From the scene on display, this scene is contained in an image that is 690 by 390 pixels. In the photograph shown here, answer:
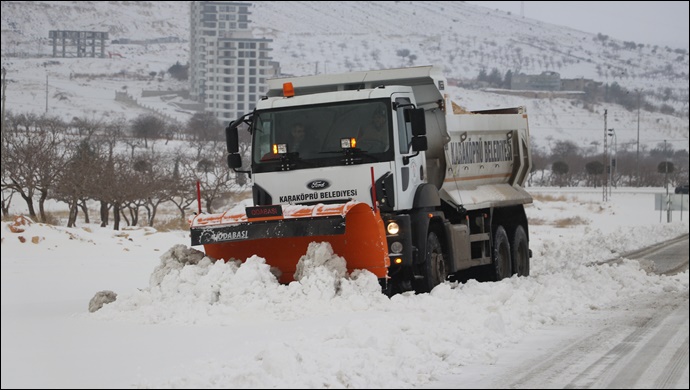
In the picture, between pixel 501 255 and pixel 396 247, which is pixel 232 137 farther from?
pixel 501 255

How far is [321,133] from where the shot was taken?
14812 millimetres

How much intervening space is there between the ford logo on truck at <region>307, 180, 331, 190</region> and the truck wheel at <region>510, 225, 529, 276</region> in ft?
17.8

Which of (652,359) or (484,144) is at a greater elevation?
(484,144)

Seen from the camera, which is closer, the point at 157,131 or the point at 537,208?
the point at 537,208

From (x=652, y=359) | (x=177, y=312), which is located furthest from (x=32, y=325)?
(x=652, y=359)

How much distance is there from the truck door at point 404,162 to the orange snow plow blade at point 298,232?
3.38 ft

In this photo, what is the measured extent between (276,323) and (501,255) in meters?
7.17

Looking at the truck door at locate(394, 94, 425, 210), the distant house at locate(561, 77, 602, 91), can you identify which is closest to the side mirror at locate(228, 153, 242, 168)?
the truck door at locate(394, 94, 425, 210)

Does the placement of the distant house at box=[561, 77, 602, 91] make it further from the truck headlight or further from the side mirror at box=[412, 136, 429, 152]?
the truck headlight

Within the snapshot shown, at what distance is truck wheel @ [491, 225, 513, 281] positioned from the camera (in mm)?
17828

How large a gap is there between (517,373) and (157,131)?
107361 millimetres

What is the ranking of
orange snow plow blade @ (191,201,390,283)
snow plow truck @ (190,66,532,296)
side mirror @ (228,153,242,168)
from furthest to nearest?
side mirror @ (228,153,242,168), snow plow truck @ (190,66,532,296), orange snow plow blade @ (191,201,390,283)

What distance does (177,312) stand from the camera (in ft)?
40.2

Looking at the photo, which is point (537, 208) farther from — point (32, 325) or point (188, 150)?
point (32, 325)
